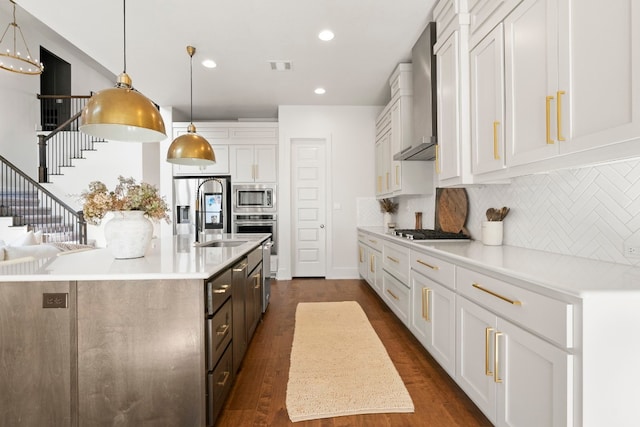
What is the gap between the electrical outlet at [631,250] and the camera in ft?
4.56

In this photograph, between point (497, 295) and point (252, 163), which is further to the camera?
point (252, 163)

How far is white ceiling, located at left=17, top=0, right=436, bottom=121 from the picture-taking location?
2754 mm

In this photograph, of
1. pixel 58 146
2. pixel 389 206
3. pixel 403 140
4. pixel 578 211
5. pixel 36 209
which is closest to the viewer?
pixel 578 211

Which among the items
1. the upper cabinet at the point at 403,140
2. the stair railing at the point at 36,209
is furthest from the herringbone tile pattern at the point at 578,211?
the stair railing at the point at 36,209

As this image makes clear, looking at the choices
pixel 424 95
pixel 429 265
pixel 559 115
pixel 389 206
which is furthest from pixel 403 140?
A: pixel 559 115

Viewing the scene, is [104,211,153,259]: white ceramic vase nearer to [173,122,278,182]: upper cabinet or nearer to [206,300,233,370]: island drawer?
[206,300,233,370]: island drawer

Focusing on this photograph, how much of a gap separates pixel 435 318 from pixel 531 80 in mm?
1580

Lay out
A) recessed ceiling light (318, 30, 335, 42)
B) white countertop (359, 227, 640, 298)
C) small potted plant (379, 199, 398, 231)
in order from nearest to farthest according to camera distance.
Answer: white countertop (359, 227, 640, 298) < recessed ceiling light (318, 30, 335, 42) < small potted plant (379, 199, 398, 231)

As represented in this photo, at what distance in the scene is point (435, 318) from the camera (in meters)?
2.21

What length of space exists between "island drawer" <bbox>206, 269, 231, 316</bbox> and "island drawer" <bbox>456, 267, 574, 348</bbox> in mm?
1363

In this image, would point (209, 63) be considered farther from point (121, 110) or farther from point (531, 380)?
point (531, 380)

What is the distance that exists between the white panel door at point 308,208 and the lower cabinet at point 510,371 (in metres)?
3.63

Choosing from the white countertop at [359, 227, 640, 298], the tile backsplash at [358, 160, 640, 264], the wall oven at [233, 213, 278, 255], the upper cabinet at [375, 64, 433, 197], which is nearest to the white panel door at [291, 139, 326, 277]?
the wall oven at [233, 213, 278, 255]

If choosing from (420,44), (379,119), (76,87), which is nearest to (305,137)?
(379,119)
